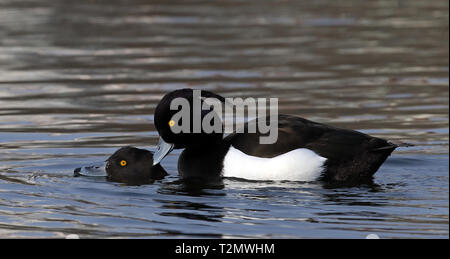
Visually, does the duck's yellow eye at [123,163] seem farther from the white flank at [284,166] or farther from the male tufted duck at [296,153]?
the white flank at [284,166]

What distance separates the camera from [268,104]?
44.5 feet

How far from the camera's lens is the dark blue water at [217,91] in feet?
26.8

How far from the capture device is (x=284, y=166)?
30.1ft

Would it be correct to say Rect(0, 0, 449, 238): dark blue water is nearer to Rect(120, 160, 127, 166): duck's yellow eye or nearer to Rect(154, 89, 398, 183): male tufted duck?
Rect(154, 89, 398, 183): male tufted duck

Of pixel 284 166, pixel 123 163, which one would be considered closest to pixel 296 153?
pixel 284 166

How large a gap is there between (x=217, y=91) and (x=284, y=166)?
17.8ft

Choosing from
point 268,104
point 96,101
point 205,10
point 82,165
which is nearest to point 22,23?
point 205,10

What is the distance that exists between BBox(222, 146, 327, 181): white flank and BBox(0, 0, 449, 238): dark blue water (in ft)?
0.34

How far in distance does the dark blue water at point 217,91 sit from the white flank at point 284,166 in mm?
103

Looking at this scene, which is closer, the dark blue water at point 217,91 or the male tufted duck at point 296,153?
the dark blue water at point 217,91

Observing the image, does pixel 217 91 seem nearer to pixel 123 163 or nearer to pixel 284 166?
pixel 123 163

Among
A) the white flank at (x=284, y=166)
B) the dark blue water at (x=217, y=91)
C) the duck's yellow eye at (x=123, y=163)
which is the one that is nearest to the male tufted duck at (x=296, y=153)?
the white flank at (x=284, y=166)

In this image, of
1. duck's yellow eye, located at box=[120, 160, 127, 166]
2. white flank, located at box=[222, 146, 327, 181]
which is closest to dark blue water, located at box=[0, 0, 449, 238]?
white flank, located at box=[222, 146, 327, 181]

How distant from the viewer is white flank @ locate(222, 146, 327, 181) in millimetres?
9180
